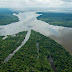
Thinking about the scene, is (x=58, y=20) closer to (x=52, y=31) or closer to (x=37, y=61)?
(x=52, y=31)

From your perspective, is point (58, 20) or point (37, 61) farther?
point (58, 20)

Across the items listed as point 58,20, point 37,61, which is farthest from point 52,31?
point 58,20

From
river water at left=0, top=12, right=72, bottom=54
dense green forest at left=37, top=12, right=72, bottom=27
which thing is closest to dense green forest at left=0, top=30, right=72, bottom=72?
river water at left=0, top=12, right=72, bottom=54

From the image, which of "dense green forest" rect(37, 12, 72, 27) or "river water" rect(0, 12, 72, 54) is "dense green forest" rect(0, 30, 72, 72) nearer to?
"river water" rect(0, 12, 72, 54)

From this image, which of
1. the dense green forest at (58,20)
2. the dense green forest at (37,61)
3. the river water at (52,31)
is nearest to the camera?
the dense green forest at (37,61)

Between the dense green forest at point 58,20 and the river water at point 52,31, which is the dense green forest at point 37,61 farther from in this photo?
the dense green forest at point 58,20

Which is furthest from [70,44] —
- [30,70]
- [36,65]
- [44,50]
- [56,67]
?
[30,70]

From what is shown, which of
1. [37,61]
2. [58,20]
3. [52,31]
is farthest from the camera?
[58,20]

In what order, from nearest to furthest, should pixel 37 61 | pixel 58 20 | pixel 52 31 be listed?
pixel 37 61, pixel 52 31, pixel 58 20

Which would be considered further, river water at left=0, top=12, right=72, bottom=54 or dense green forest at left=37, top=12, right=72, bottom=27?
dense green forest at left=37, top=12, right=72, bottom=27

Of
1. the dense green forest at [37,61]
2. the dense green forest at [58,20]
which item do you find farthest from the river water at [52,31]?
the dense green forest at [58,20]

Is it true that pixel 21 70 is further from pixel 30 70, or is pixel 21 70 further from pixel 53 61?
pixel 53 61
